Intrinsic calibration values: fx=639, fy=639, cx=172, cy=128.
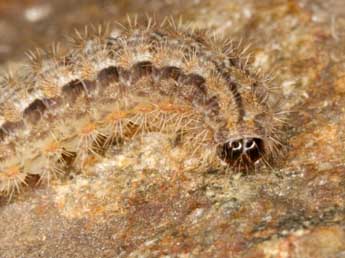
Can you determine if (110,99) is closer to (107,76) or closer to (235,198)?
(107,76)

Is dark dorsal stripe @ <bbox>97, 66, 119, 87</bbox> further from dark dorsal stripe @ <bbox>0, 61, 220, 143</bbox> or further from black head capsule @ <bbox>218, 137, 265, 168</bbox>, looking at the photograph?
black head capsule @ <bbox>218, 137, 265, 168</bbox>

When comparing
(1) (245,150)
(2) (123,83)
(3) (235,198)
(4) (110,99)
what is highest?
(2) (123,83)

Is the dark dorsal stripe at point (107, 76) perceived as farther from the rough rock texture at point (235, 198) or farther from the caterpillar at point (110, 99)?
the rough rock texture at point (235, 198)

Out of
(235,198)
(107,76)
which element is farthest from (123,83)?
(235,198)

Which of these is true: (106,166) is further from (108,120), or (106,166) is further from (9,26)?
(9,26)

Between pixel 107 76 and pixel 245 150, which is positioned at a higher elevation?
pixel 107 76

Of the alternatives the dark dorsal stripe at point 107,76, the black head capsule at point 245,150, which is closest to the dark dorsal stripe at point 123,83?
the dark dorsal stripe at point 107,76

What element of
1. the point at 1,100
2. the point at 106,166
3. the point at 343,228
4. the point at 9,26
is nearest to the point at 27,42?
the point at 9,26
